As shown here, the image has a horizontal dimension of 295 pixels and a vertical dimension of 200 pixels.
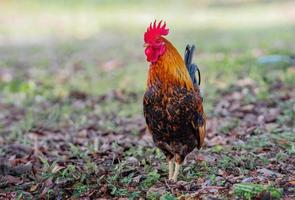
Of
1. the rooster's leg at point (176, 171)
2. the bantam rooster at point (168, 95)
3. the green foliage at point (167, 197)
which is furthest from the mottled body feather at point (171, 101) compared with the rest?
the green foliage at point (167, 197)

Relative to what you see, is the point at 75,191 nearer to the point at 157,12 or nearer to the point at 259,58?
the point at 259,58

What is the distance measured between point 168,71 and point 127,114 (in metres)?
3.51

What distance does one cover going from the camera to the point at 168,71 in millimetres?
4316

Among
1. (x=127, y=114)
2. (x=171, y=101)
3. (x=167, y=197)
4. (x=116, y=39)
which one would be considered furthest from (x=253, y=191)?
(x=116, y=39)

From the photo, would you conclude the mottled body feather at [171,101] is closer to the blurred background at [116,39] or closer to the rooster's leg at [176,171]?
the rooster's leg at [176,171]

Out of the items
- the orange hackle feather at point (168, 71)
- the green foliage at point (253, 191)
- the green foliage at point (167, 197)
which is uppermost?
the orange hackle feather at point (168, 71)

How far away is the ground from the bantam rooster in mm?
453

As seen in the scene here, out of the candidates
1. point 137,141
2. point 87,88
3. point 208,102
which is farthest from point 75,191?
point 87,88

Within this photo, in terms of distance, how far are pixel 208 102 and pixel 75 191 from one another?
3.79m

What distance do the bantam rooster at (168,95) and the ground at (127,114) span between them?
0.45 metres

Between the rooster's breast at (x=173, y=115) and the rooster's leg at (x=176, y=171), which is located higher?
the rooster's breast at (x=173, y=115)

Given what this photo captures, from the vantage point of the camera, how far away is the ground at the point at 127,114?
4512mm

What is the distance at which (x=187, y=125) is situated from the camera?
14.4 feet

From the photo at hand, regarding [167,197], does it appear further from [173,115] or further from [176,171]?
[173,115]
